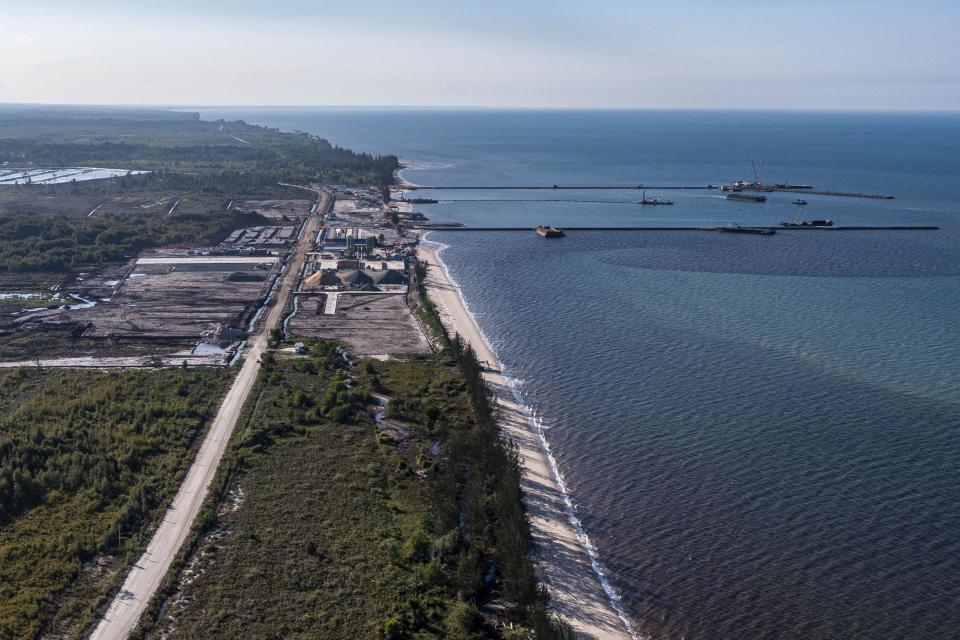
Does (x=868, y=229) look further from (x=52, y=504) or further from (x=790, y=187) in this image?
(x=52, y=504)

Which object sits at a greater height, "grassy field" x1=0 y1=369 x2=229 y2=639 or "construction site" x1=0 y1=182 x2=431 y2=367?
"construction site" x1=0 y1=182 x2=431 y2=367

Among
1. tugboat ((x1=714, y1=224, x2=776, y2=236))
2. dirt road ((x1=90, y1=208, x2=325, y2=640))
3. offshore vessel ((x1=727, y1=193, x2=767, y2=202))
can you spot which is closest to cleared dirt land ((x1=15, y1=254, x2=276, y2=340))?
dirt road ((x1=90, y1=208, x2=325, y2=640))

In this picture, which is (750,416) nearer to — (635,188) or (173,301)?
(173,301)

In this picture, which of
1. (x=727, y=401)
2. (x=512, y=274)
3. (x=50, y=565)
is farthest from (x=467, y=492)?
(x=512, y=274)

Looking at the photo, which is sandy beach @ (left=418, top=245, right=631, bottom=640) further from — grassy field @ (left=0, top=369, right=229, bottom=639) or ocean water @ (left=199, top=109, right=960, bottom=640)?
grassy field @ (left=0, top=369, right=229, bottom=639)

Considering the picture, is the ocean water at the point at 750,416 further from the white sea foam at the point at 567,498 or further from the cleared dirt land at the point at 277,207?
the cleared dirt land at the point at 277,207

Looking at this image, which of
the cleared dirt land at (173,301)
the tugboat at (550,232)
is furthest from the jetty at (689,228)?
the cleared dirt land at (173,301)

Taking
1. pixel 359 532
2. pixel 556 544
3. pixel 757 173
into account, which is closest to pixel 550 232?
pixel 556 544
